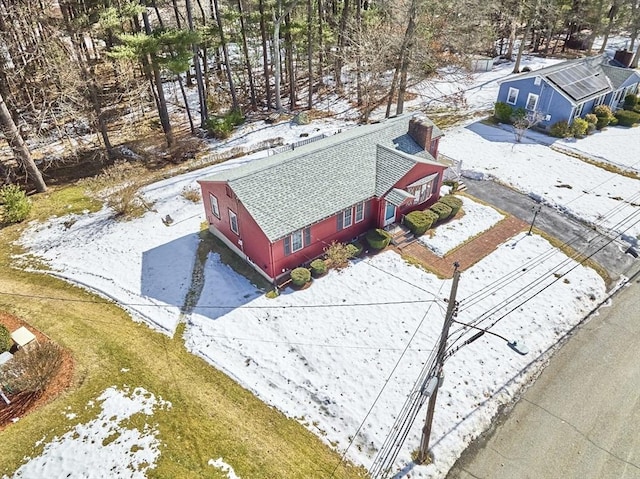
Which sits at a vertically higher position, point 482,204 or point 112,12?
point 112,12

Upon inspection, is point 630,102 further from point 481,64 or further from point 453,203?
point 453,203

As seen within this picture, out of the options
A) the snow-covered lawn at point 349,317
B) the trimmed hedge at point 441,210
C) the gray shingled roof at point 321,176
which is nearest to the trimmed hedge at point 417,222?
the trimmed hedge at point 441,210

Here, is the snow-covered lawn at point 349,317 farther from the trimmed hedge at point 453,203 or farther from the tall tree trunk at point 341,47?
the tall tree trunk at point 341,47

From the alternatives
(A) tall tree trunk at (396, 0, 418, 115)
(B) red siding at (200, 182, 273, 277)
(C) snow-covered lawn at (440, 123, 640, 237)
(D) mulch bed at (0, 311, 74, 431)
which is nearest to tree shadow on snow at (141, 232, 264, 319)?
(B) red siding at (200, 182, 273, 277)

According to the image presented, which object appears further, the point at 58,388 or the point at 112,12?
the point at 112,12

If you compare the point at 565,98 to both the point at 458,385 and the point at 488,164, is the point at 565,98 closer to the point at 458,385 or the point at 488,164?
the point at 488,164

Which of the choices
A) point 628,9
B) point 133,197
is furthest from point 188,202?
point 628,9

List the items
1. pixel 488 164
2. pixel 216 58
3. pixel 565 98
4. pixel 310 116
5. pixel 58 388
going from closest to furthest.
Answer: pixel 58 388 < pixel 488 164 < pixel 565 98 < pixel 310 116 < pixel 216 58
